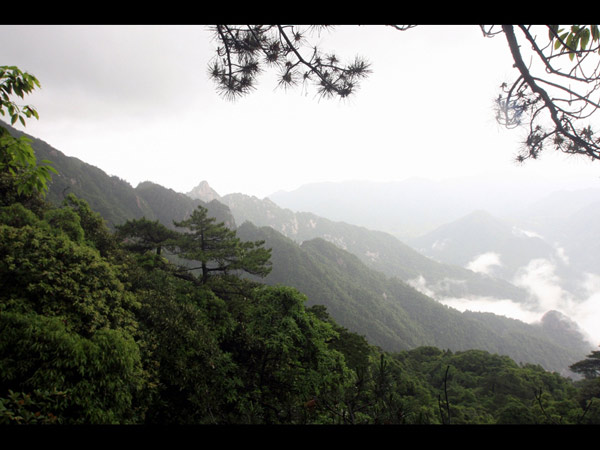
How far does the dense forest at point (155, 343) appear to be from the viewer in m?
3.26

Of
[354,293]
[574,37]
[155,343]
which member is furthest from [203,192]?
[574,37]

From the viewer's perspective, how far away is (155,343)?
7.33m

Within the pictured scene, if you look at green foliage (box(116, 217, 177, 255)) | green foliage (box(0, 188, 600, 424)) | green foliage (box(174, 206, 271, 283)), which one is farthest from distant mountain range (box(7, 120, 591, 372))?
green foliage (box(0, 188, 600, 424))

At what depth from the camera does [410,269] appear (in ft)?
648

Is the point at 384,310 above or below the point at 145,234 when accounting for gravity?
below

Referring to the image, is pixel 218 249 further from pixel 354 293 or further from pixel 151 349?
pixel 354 293

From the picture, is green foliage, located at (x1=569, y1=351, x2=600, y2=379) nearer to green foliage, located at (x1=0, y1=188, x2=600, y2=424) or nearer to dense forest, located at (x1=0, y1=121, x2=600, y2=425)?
dense forest, located at (x1=0, y1=121, x2=600, y2=425)

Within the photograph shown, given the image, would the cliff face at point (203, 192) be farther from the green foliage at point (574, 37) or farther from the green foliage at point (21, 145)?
the green foliage at point (574, 37)

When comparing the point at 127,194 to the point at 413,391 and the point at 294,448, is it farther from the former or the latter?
the point at 294,448

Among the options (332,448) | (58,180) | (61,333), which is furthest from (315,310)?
(58,180)

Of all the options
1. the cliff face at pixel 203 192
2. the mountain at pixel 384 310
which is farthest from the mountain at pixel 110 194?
the cliff face at pixel 203 192

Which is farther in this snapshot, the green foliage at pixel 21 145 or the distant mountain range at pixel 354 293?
the distant mountain range at pixel 354 293
